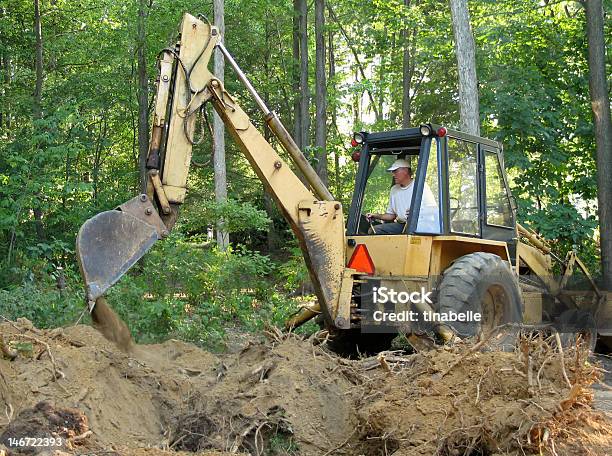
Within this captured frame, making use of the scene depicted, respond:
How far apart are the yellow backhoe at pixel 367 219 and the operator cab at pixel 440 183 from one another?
0.01 metres

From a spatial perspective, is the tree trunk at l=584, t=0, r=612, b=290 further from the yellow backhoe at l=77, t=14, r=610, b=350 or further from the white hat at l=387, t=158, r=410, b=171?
the white hat at l=387, t=158, r=410, b=171

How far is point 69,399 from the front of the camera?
19.6 feet

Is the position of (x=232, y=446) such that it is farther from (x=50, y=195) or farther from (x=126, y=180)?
(x=126, y=180)

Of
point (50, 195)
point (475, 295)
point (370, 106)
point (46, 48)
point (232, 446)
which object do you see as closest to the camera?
point (232, 446)

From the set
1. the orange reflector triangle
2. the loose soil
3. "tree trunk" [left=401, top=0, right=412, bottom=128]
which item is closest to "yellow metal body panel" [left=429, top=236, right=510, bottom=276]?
the orange reflector triangle

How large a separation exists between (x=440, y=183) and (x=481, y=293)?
50.2 inches

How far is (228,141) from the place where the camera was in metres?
24.5

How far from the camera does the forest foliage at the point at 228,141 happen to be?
40.1ft

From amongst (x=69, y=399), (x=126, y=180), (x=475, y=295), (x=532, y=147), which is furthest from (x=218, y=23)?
(x=69, y=399)

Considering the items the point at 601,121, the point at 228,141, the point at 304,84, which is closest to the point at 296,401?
the point at 601,121

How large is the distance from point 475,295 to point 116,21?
773 inches

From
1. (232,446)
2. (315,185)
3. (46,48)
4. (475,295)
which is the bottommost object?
(232,446)

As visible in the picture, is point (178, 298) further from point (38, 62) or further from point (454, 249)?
point (38, 62)

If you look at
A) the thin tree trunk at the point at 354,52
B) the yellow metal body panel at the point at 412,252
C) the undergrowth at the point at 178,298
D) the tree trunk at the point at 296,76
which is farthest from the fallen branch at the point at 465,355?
the thin tree trunk at the point at 354,52
